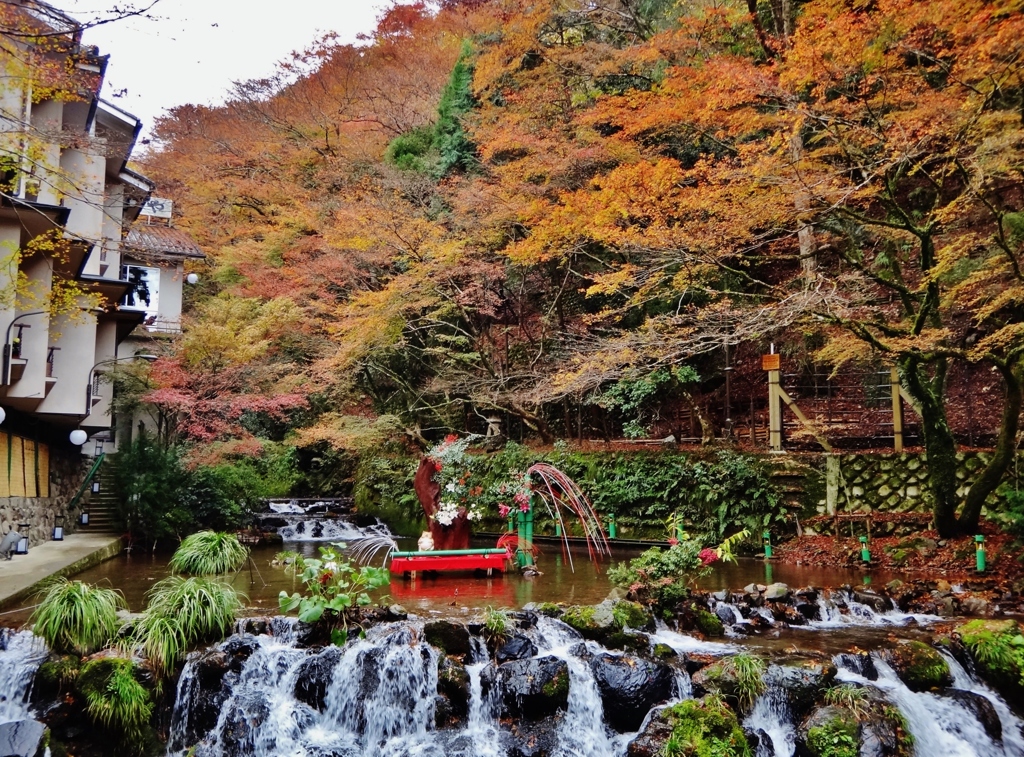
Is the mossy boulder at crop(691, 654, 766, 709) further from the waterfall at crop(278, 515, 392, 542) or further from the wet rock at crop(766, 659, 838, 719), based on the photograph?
the waterfall at crop(278, 515, 392, 542)

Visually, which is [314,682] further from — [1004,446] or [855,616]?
[1004,446]

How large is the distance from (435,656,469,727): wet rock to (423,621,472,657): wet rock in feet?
0.97

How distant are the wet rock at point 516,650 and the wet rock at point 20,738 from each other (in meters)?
4.45

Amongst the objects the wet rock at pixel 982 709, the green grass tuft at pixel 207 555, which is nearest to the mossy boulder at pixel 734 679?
the wet rock at pixel 982 709

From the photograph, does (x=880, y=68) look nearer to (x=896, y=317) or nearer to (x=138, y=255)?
(x=896, y=317)

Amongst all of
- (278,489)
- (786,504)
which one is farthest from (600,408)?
(278,489)

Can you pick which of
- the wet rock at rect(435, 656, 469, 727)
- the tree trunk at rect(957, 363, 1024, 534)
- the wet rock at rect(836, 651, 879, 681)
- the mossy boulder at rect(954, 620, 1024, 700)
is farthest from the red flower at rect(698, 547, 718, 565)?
the tree trunk at rect(957, 363, 1024, 534)

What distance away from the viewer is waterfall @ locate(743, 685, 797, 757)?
22.2ft

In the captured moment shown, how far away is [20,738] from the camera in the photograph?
617cm

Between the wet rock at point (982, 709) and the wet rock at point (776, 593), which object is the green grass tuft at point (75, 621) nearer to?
the wet rock at point (776, 593)

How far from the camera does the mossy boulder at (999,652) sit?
7578 mm

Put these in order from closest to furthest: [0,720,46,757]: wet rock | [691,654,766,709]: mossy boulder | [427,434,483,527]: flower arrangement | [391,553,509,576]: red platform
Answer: [0,720,46,757]: wet rock
[691,654,766,709]: mossy boulder
[391,553,509,576]: red platform
[427,434,483,527]: flower arrangement

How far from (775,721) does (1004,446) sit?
695cm

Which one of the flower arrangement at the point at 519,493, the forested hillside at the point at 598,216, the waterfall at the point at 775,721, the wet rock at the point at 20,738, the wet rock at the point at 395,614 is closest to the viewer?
the wet rock at the point at 20,738
